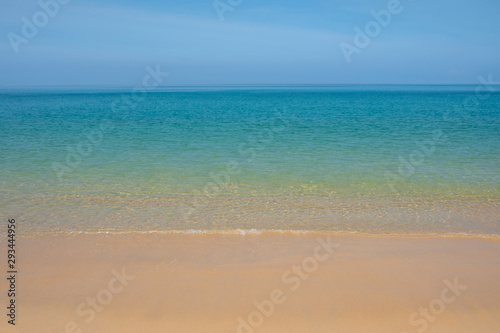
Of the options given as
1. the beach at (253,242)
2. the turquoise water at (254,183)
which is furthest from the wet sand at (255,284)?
the turquoise water at (254,183)

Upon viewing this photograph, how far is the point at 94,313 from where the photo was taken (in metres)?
5.38

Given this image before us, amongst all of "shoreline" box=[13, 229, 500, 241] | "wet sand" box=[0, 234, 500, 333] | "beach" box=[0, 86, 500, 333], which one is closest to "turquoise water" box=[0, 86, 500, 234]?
"beach" box=[0, 86, 500, 333]

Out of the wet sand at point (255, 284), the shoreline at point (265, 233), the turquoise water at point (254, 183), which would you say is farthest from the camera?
the turquoise water at point (254, 183)

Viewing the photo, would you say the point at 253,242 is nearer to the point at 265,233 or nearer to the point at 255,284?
the point at 265,233

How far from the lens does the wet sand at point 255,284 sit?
206 inches

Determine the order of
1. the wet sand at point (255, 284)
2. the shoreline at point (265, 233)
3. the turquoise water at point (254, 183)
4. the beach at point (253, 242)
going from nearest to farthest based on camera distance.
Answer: the wet sand at point (255, 284) < the beach at point (253, 242) < the shoreline at point (265, 233) < the turquoise water at point (254, 183)

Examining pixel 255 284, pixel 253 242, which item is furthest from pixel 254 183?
pixel 255 284

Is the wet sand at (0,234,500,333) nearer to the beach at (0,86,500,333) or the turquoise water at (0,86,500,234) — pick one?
the beach at (0,86,500,333)

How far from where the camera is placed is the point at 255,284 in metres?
6.17

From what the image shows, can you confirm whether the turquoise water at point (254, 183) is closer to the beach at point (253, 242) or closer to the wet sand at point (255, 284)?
the beach at point (253, 242)

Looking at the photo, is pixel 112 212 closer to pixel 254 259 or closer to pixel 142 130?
pixel 254 259

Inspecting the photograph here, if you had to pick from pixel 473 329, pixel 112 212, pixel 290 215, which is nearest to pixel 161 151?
pixel 112 212

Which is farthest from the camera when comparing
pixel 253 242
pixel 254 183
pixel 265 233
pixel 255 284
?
pixel 254 183

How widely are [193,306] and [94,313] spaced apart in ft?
4.69
